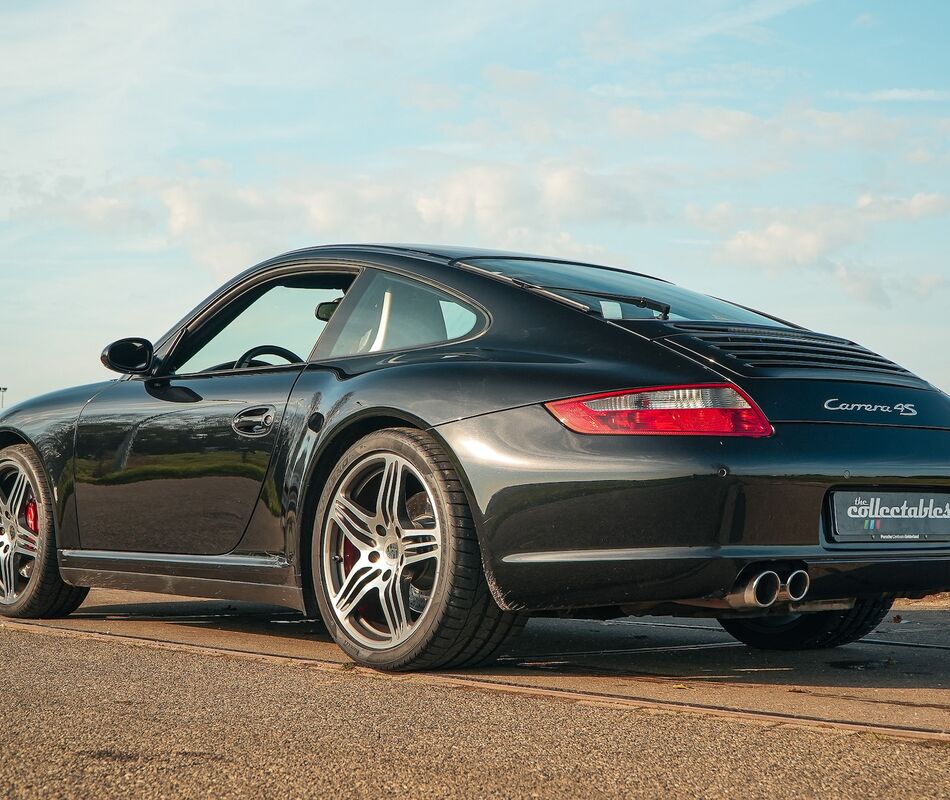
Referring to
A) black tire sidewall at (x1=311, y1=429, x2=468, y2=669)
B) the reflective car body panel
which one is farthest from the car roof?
black tire sidewall at (x1=311, y1=429, x2=468, y2=669)

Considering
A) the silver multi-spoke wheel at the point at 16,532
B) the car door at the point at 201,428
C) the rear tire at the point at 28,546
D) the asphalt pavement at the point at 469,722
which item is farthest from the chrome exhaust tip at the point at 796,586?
the silver multi-spoke wheel at the point at 16,532

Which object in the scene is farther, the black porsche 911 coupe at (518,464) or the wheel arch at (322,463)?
the wheel arch at (322,463)

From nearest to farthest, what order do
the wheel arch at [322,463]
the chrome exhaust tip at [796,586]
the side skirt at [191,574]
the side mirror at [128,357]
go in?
the chrome exhaust tip at [796,586]
the wheel arch at [322,463]
the side skirt at [191,574]
the side mirror at [128,357]

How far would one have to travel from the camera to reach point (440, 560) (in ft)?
12.9

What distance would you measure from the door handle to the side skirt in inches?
17.0

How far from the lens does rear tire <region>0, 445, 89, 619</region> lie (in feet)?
18.7

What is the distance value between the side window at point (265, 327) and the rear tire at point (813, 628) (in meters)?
2.03

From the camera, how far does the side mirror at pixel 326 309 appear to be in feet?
16.5

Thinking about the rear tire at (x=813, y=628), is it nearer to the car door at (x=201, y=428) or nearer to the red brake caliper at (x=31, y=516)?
the car door at (x=201, y=428)

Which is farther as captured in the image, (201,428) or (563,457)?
(201,428)

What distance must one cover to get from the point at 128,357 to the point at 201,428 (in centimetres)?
78

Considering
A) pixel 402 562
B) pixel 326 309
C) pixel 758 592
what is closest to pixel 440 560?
pixel 402 562

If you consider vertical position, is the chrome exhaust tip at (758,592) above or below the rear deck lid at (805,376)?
below

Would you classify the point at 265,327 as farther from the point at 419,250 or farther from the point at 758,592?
the point at 758,592
